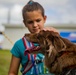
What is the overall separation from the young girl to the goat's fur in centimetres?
11

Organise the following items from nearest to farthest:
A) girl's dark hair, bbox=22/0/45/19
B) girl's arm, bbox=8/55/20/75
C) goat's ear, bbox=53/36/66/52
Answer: goat's ear, bbox=53/36/66/52 → girl's arm, bbox=8/55/20/75 → girl's dark hair, bbox=22/0/45/19

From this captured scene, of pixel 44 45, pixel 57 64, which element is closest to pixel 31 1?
pixel 44 45

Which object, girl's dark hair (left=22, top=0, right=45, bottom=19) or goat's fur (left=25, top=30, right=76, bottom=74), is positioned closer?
goat's fur (left=25, top=30, right=76, bottom=74)

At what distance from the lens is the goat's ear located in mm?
5736

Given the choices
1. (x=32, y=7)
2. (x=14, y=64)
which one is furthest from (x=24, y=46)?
(x=32, y=7)

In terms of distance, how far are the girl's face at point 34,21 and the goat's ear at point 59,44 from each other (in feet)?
1.29

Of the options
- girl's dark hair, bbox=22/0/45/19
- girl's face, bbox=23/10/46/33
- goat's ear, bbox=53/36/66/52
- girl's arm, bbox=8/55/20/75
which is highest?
girl's dark hair, bbox=22/0/45/19

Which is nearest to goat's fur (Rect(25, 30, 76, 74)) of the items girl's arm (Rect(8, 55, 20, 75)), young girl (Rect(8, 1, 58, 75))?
young girl (Rect(8, 1, 58, 75))

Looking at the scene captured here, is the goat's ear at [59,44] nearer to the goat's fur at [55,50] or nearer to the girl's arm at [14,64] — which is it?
the goat's fur at [55,50]

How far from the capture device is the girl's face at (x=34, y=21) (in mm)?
5957

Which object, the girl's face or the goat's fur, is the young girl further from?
the goat's fur

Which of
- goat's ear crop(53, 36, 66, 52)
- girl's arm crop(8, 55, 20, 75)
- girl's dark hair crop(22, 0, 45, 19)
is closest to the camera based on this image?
goat's ear crop(53, 36, 66, 52)

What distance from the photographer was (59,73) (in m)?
5.94

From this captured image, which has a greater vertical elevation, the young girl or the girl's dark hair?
the girl's dark hair
